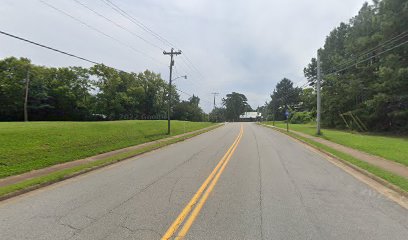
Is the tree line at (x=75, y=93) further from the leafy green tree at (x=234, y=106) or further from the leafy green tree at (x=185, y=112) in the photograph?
the leafy green tree at (x=234, y=106)

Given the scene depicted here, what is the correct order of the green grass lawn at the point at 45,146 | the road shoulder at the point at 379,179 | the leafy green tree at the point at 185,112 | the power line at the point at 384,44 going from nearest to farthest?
the road shoulder at the point at 379,179 < the green grass lawn at the point at 45,146 < the power line at the point at 384,44 < the leafy green tree at the point at 185,112

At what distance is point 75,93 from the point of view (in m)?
69.1

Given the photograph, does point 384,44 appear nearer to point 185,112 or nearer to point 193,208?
point 193,208

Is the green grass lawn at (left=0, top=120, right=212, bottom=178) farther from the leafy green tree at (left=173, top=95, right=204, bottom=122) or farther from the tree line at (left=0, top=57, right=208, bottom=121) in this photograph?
the leafy green tree at (left=173, top=95, right=204, bottom=122)

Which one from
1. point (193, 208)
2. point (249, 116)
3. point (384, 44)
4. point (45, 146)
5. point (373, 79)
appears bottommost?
point (193, 208)

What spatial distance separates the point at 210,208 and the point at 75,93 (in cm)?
6830

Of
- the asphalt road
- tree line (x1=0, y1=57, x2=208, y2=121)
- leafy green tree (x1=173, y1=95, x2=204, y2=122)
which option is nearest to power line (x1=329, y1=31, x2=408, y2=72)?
the asphalt road

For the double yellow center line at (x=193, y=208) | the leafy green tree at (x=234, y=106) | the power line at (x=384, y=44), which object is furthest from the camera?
the leafy green tree at (x=234, y=106)

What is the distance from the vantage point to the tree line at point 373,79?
3472 cm

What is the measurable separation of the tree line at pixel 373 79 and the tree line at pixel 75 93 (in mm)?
41191

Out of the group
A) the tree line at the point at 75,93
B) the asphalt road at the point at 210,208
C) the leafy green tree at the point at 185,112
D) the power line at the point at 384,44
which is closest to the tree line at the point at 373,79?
the power line at the point at 384,44

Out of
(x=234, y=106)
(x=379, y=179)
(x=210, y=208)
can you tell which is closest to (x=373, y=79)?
(x=379, y=179)

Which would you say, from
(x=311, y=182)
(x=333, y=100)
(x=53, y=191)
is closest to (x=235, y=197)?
(x=311, y=182)

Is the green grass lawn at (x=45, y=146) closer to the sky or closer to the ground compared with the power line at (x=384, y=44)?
closer to the ground
